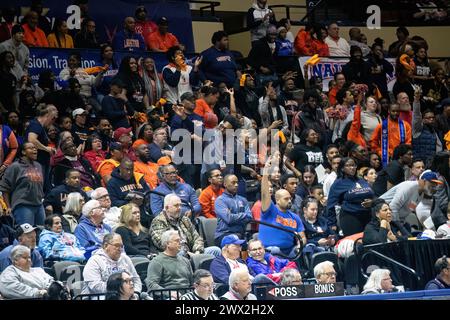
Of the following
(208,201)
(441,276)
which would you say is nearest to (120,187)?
(208,201)

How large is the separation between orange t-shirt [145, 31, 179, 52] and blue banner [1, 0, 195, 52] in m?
0.58

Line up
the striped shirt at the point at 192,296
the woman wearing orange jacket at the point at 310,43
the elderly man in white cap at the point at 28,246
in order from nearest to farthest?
1. the striped shirt at the point at 192,296
2. the elderly man in white cap at the point at 28,246
3. the woman wearing orange jacket at the point at 310,43

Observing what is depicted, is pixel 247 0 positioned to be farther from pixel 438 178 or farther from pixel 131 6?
pixel 438 178

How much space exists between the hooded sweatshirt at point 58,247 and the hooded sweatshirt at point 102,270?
1.31ft

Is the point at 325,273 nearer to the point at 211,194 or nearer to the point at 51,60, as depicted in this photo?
the point at 211,194

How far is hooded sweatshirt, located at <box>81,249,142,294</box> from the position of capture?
34.4ft

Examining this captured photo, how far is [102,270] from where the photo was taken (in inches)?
421

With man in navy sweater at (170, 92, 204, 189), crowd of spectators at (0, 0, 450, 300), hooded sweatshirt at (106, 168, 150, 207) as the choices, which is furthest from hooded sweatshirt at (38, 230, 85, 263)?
man in navy sweater at (170, 92, 204, 189)

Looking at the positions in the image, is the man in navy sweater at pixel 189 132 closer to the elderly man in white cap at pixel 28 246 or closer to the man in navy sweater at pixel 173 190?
the man in navy sweater at pixel 173 190

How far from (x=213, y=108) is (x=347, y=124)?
206cm

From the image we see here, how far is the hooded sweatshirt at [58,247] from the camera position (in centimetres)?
1119

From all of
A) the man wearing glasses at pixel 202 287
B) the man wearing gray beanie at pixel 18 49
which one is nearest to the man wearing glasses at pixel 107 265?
the man wearing glasses at pixel 202 287

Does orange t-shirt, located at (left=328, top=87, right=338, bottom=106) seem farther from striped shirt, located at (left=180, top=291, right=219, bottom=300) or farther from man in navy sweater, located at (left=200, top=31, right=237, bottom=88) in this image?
striped shirt, located at (left=180, top=291, right=219, bottom=300)
